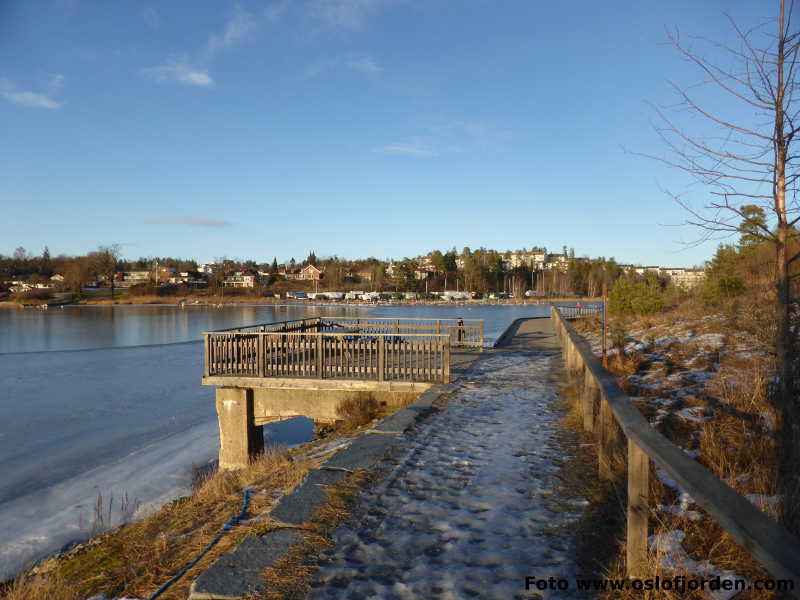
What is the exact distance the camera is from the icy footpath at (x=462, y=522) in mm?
3322

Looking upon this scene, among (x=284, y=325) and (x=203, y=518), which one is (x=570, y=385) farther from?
(x=284, y=325)

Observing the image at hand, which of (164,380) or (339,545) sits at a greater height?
(339,545)

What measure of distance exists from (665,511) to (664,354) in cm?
913

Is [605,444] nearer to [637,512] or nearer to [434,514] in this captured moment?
[434,514]

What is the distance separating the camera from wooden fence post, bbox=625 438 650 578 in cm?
284

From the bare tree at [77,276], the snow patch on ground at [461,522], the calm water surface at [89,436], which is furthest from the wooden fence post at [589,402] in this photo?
the bare tree at [77,276]

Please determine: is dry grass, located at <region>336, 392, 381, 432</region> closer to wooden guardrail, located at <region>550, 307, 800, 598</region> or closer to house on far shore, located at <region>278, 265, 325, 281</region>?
wooden guardrail, located at <region>550, 307, 800, 598</region>

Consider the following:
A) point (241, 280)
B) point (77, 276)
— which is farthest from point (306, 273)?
point (77, 276)

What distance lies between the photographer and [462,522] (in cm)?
419

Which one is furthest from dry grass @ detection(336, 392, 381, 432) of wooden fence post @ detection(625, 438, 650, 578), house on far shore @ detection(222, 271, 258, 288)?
house on far shore @ detection(222, 271, 258, 288)

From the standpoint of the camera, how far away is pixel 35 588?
406cm

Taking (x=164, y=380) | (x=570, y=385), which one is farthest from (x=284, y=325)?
(x=164, y=380)

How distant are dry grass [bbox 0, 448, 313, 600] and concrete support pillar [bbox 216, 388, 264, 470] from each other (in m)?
5.14

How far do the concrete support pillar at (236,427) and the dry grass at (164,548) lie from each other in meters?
5.14
